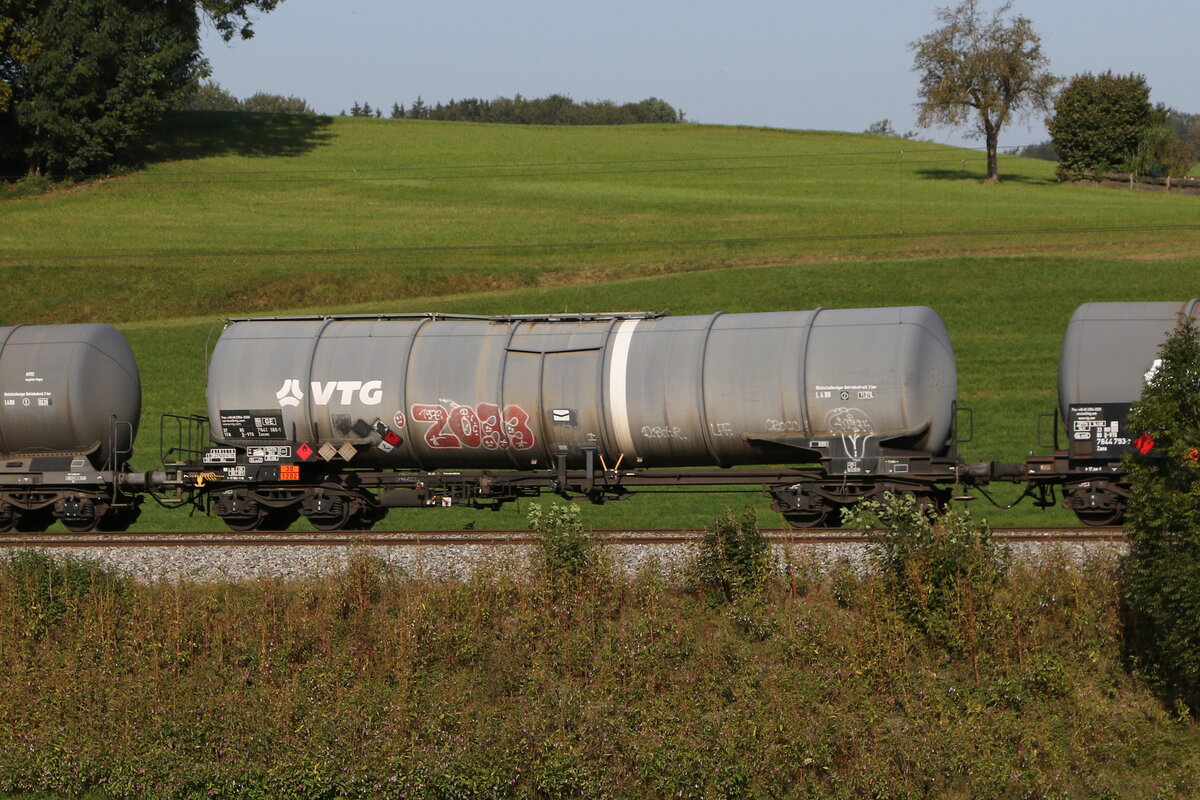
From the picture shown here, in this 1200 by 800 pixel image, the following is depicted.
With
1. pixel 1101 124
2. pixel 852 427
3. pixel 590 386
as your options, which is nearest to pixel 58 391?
pixel 590 386

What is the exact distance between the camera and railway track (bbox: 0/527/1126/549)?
1667 cm

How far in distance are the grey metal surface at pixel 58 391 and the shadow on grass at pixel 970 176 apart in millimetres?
59024

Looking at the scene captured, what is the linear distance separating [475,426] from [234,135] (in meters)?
67.2

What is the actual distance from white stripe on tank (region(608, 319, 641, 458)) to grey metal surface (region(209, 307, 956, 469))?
2 centimetres

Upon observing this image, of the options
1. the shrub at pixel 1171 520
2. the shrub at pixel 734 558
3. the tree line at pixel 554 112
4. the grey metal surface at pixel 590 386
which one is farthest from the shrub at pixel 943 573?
the tree line at pixel 554 112

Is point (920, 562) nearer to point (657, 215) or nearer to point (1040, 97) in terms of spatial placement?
point (657, 215)

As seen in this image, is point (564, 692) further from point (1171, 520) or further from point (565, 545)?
point (1171, 520)

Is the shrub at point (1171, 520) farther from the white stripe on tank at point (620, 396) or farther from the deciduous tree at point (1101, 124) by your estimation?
the deciduous tree at point (1101, 124)

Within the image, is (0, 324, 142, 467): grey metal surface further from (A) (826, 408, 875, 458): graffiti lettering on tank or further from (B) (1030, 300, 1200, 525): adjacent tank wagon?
(B) (1030, 300, 1200, 525): adjacent tank wagon

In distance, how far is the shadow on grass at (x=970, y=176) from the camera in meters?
72.6

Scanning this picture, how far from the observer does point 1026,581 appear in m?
15.0

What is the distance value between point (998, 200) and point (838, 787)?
2153 inches

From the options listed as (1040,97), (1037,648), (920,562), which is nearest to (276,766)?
(920,562)

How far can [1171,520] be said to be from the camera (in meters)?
13.1
